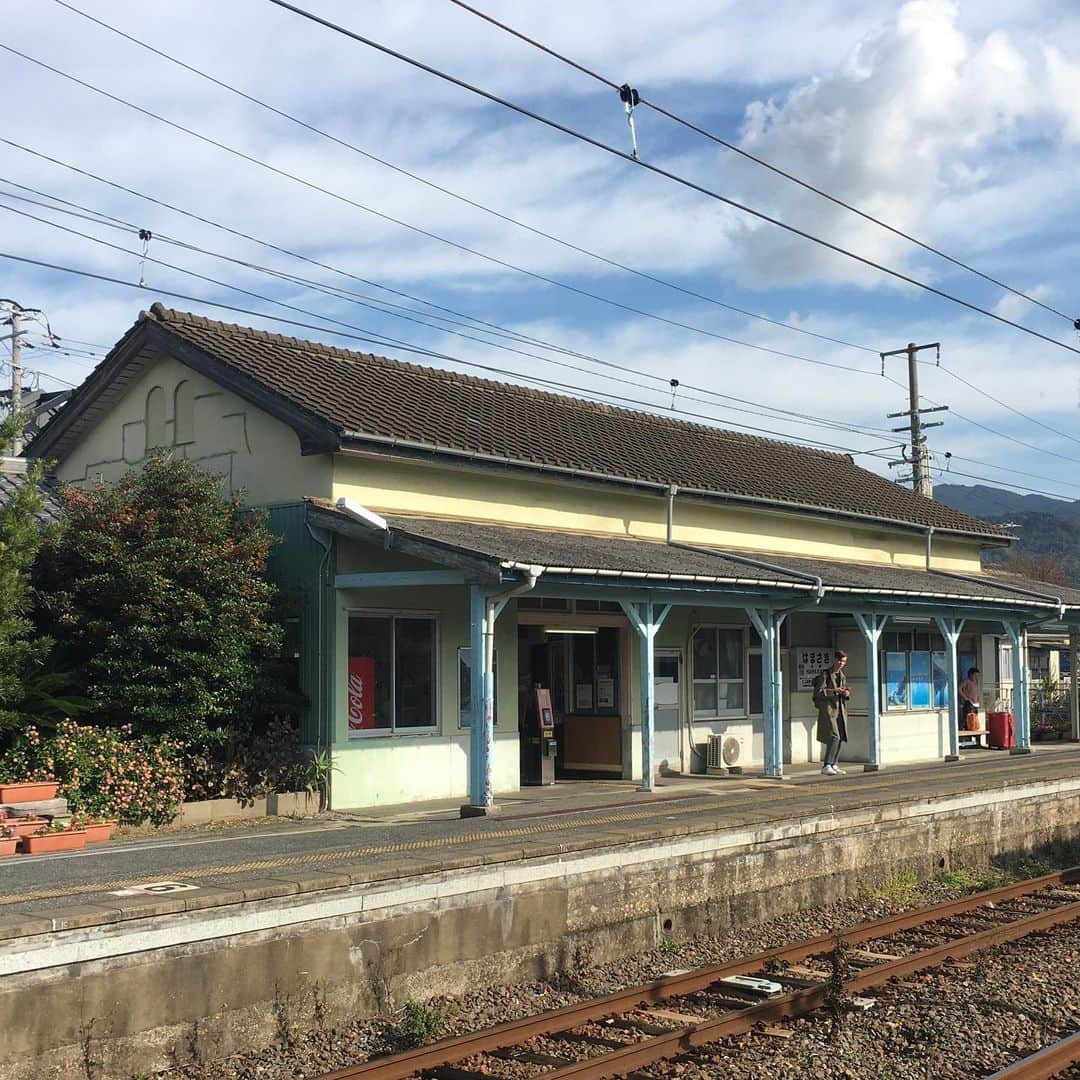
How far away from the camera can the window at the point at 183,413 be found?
57.2 feet

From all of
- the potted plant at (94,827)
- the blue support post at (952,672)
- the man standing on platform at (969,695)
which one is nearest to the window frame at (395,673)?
the potted plant at (94,827)

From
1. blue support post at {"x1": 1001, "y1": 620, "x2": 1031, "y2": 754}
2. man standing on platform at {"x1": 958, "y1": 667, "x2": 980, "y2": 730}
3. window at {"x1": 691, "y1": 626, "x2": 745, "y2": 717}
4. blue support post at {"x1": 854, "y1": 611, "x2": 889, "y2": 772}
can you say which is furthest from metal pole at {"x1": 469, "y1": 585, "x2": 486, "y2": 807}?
man standing on platform at {"x1": 958, "y1": 667, "x2": 980, "y2": 730}

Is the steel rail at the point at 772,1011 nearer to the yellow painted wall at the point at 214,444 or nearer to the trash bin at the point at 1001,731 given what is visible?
the yellow painted wall at the point at 214,444

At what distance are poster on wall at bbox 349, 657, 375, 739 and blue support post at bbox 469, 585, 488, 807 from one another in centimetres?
227

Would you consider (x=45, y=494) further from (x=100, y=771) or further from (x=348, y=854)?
(x=348, y=854)

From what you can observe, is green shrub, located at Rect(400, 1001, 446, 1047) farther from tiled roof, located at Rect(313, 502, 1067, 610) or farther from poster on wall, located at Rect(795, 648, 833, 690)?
poster on wall, located at Rect(795, 648, 833, 690)

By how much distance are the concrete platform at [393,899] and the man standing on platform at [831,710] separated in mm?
2888

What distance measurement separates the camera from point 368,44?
9742 mm

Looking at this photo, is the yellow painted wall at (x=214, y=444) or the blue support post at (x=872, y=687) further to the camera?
the blue support post at (x=872, y=687)

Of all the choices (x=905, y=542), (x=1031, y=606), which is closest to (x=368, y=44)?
(x=1031, y=606)

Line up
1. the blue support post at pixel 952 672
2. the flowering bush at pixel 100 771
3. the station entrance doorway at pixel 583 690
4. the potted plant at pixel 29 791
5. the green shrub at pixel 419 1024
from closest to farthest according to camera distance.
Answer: the green shrub at pixel 419 1024
the potted plant at pixel 29 791
the flowering bush at pixel 100 771
the station entrance doorway at pixel 583 690
the blue support post at pixel 952 672

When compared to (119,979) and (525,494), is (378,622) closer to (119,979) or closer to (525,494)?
(525,494)

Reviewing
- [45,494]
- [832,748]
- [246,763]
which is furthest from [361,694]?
[832,748]

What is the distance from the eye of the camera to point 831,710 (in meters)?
17.8
